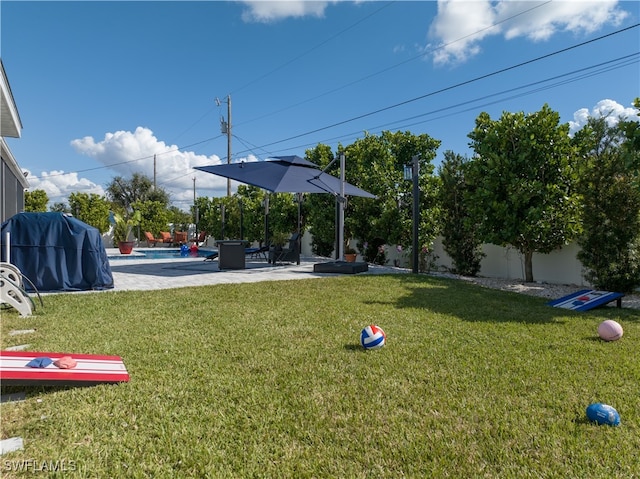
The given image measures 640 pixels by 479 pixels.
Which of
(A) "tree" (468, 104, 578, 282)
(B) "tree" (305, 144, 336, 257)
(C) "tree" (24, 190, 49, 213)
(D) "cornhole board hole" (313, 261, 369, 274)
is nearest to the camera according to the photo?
(A) "tree" (468, 104, 578, 282)

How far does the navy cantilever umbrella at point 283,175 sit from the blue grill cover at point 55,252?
4.44 metres

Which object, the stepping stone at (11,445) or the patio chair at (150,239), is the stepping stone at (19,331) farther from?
the patio chair at (150,239)

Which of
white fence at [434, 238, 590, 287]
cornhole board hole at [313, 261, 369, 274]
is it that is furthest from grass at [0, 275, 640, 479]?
cornhole board hole at [313, 261, 369, 274]

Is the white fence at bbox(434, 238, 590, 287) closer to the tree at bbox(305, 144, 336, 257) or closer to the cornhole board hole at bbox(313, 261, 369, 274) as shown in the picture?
the cornhole board hole at bbox(313, 261, 369, 274)

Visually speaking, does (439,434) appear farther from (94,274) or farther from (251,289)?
(94,274)

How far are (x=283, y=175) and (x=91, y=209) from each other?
1950 cm

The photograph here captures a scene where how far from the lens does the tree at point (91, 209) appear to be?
2452 centimetres

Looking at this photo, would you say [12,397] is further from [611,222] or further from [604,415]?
[611,222]

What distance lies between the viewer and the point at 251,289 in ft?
25.9

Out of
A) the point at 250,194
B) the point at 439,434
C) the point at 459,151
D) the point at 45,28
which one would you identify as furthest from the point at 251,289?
the point at 250,194

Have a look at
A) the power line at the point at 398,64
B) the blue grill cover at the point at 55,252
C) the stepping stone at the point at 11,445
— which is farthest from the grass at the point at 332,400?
the power line at the point at 398,64

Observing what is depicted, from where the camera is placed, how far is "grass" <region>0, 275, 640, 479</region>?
206cm

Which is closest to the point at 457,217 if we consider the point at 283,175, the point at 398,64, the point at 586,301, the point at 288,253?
the point at 586,301

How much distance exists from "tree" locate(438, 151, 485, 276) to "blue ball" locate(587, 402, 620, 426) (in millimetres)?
8894
